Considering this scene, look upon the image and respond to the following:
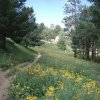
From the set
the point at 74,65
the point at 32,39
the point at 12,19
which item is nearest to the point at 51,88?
the point at 74,65

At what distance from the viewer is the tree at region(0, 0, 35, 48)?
34162 millimetres

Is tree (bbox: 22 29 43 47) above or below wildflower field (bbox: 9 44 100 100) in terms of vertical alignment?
above

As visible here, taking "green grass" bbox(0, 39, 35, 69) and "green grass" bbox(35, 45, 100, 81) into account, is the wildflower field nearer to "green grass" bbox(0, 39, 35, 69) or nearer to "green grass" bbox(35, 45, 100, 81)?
"green grass" bbox(35, 45, 100, 81)

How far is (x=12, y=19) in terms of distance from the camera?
34781 millimetres

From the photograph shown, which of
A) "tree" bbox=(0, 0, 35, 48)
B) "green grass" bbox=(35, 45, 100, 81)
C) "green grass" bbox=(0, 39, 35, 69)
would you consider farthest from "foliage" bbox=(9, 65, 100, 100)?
"tree" bbox=(0, 0, 35, 48)

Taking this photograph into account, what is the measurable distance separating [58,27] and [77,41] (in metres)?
103

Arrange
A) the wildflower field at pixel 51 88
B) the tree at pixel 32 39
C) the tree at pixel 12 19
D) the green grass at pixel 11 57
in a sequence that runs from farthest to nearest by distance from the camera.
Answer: the tree at pixel 32 39 → the tree at pixel 12 19 → the green grass at pixel 11 57 → the wildflower field at pixel 51 88

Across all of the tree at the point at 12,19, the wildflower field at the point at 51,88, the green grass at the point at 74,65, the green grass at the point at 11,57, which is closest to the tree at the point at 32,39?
the green grass at the point at 74,65

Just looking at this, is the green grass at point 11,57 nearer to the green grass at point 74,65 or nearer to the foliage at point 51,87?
the green grass at point 74,65

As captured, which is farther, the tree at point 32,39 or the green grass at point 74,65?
the tree at point 32,39

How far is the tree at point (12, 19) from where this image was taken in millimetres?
34162

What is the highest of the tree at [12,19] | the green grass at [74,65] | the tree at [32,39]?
the tree at [12,19]

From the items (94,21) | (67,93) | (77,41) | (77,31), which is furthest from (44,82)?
(77,41)

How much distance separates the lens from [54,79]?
44.5ft
